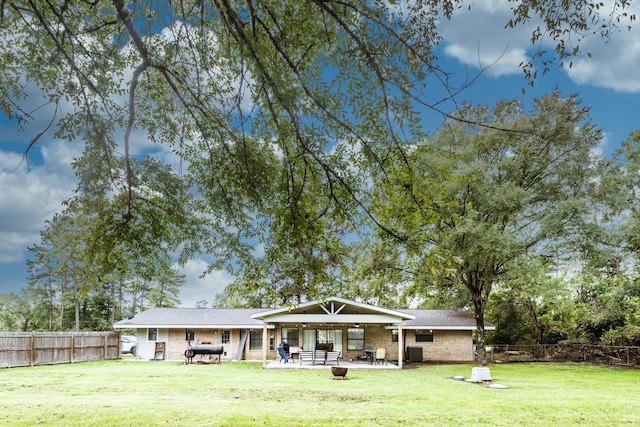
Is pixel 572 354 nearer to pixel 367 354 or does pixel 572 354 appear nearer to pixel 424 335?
pixel 424 335

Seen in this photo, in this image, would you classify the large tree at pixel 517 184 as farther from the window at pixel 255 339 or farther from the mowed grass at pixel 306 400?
the window at pixel 255 339

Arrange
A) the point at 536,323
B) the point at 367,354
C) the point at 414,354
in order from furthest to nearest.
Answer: the point at 536,323 → the point at 414,354 → the point at 367,354

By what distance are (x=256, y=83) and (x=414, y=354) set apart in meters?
24.4

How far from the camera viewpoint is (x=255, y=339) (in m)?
30.4

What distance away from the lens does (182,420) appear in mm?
9531

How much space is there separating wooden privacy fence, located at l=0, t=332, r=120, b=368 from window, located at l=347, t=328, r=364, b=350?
44.3 feet

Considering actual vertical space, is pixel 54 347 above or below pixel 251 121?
below

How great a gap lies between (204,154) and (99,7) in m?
2.72

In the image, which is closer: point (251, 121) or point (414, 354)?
point (251, 121)

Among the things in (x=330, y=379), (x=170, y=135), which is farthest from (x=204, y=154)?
(x=330, y=379)

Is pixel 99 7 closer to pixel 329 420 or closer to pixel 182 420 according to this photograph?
pixel 182 420

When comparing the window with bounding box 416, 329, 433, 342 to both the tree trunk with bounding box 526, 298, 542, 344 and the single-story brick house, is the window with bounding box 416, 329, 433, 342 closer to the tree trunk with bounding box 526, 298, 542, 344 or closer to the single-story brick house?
the single-story brick house

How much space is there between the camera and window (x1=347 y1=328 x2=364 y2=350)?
1145 inches

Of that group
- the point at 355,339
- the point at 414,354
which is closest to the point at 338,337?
the point at 355,339
